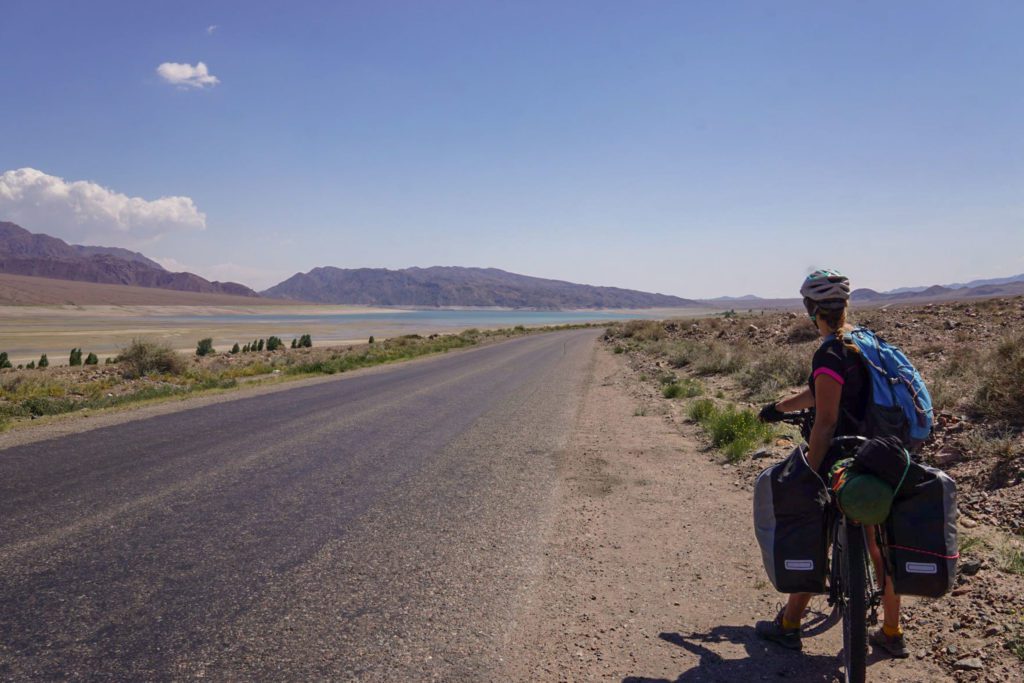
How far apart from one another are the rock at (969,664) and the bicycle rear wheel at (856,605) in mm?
812

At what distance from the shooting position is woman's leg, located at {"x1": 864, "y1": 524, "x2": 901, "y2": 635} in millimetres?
3556

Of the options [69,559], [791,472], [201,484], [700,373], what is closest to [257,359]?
[700,373]

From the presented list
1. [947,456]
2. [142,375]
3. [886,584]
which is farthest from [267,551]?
[142,375]

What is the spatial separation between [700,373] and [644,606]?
55.9 feet

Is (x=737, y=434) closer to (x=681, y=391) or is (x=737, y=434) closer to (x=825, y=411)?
(x=681, y=391)

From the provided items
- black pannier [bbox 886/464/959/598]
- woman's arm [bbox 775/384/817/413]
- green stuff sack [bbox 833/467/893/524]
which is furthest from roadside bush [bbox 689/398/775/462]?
green stuff sack [bbox 833/467/893/524]

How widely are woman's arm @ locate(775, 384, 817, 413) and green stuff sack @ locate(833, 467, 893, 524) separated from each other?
0.79 metres

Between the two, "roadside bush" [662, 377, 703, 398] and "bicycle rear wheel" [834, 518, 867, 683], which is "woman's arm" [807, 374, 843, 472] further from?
"roadside bush" [662, 377, 703, 398]

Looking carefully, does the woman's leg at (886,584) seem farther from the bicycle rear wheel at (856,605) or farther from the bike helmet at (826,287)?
the bike helmet at (826,287)

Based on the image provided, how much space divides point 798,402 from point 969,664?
5.14 ft

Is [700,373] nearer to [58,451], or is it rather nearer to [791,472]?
[58,451]

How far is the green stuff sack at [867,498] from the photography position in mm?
3076

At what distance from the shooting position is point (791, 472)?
3480 millimetres

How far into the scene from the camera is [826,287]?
12.3 feet
